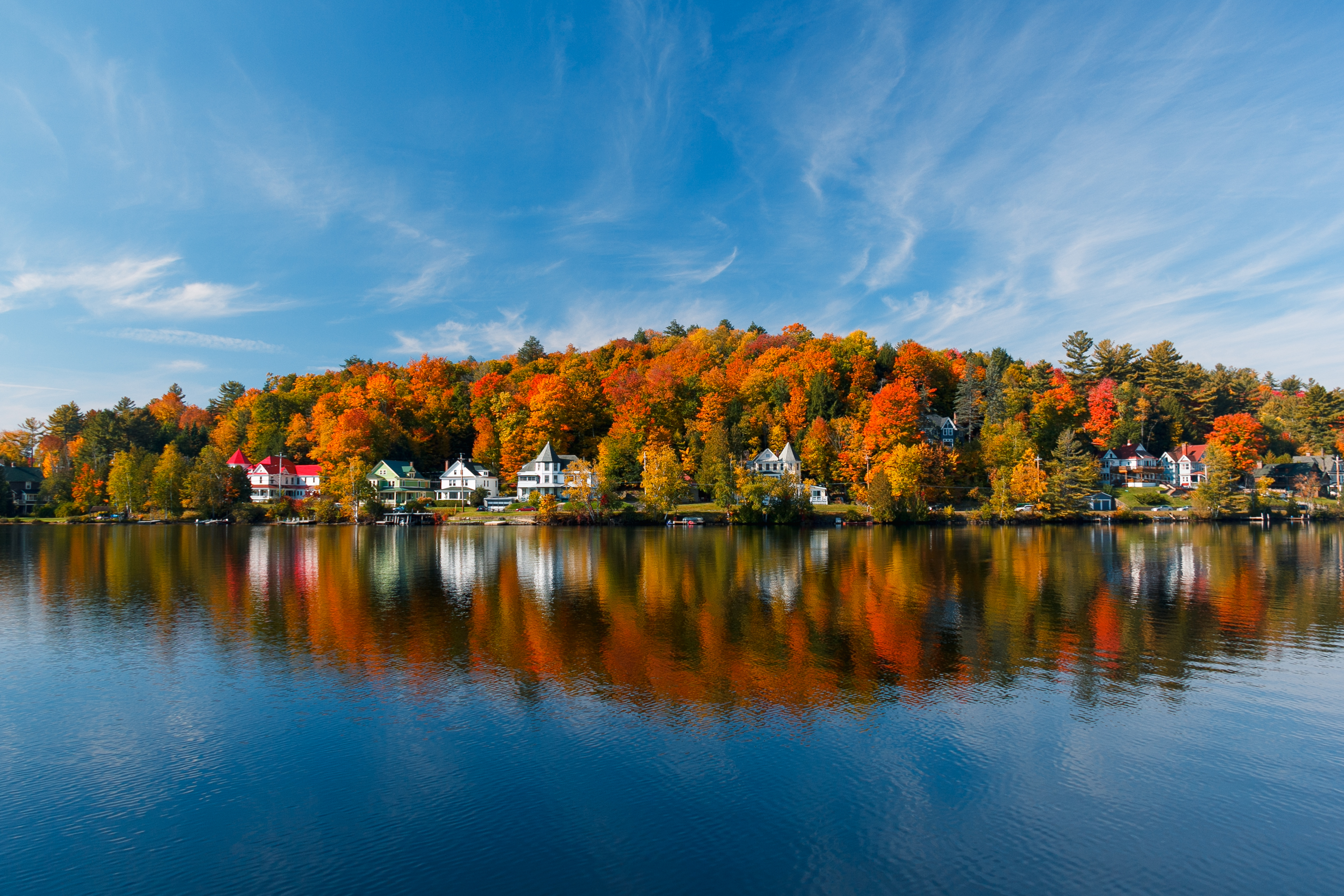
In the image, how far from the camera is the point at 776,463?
85000mm

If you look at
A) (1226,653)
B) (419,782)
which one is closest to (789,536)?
(1226,653)

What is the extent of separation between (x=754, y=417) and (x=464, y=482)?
38.6 metres

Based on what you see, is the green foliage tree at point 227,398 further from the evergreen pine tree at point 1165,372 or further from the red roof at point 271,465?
the evergreen pine tree at point 1165,372

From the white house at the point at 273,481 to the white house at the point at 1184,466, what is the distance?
113044 millimetres

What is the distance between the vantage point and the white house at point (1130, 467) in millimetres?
88688

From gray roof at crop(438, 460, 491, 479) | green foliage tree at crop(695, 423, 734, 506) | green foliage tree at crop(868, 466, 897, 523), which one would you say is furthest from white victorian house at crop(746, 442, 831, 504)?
gray roof at crop(438, 460, 491, 479)

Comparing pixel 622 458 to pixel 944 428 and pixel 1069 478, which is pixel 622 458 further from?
pixel 1069 478

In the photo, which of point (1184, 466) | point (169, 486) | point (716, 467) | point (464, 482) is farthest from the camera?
point (1184, 466)

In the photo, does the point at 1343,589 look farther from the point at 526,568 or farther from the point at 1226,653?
the point at 526,568

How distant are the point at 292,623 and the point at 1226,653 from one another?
1047 inches

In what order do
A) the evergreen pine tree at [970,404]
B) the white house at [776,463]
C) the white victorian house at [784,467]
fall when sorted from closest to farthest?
the white victorian house at [784,467]
the white house at [776,463]
the evergreen pine tree at [970,404]

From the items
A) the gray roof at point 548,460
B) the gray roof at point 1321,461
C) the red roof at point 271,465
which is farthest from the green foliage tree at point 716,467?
the gray roof at point 1321,461

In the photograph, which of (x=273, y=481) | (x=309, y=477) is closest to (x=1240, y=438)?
(x=309, y=477)

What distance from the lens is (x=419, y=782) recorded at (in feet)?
34.3
